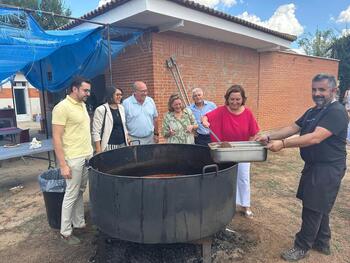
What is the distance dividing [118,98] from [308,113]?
7.37ft

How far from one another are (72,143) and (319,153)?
245 centimetres

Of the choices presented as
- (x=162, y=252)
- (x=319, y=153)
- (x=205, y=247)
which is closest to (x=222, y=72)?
(x=319, y=153)

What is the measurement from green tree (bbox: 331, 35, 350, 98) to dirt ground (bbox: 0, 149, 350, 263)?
15.4 metres

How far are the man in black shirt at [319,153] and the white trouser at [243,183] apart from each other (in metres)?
0.86

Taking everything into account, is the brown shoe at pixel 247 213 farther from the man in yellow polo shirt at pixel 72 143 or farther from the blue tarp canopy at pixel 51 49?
the blue tarp canopy at pixel 51 49

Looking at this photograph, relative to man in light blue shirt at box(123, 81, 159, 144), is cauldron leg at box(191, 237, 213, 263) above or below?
below

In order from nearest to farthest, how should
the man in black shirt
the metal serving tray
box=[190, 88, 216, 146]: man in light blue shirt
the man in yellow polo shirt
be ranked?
the metal serving tray → the man in black shirt → the man in yellow polo shirt → box=[190, 88, 216, 146]: man in light blue shirt

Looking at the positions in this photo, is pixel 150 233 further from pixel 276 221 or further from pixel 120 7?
pixel 120 7

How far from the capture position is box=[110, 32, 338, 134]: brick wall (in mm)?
6086

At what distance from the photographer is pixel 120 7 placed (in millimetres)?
5215

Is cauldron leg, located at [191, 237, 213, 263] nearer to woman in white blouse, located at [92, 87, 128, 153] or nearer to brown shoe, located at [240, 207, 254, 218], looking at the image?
brown shoe, located at [240, 207, 254, 218]

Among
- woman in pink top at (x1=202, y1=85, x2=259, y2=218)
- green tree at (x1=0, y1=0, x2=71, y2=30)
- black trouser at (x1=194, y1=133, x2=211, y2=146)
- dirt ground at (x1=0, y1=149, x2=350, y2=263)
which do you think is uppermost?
green tree at (x1=0, y1=0, x2=71, y2=30)

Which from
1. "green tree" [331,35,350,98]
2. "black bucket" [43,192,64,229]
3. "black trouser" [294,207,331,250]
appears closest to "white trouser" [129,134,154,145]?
"black bucket" [43,192,64,229]

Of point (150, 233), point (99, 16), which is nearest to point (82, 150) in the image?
point (150, 233)
